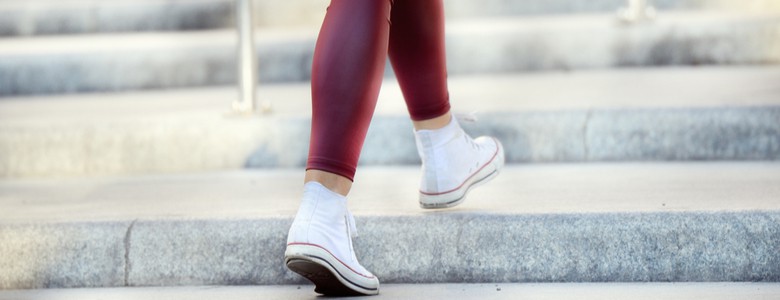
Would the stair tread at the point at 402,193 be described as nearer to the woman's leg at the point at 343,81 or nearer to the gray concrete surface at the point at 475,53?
the woman's leg at the point at 343,81

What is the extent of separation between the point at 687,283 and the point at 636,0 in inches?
66.1

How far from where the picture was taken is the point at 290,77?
2859 millimetres

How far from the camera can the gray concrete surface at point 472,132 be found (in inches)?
74.8

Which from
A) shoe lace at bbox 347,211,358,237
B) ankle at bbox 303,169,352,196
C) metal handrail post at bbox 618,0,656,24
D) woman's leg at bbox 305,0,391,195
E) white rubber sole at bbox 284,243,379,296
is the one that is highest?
woman's leg at bbox 305,0,391,195

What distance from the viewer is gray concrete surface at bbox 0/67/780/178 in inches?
74.8

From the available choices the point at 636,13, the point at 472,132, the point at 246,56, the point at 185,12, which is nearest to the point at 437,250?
the point at 472,132

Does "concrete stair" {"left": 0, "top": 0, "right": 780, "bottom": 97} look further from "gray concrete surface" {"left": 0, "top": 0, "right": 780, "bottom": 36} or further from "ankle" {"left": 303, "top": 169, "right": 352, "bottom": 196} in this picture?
"ankle" {"left": 303, "top": 169, "right": 352, "bottom": 196}

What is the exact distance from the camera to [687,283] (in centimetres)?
135

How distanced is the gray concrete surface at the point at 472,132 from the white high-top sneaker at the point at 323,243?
73 centimetres

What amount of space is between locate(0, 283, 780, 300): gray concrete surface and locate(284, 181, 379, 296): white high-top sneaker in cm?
6

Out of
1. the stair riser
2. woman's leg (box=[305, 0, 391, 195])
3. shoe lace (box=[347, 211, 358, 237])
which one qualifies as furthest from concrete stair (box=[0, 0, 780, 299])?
woman's leg (box=[305, 0, 391, 195])

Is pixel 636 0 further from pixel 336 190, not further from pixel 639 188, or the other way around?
pixel 336 190

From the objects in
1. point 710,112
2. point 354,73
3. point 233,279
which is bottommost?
point 233,279

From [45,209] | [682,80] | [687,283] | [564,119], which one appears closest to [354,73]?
[687,283]
